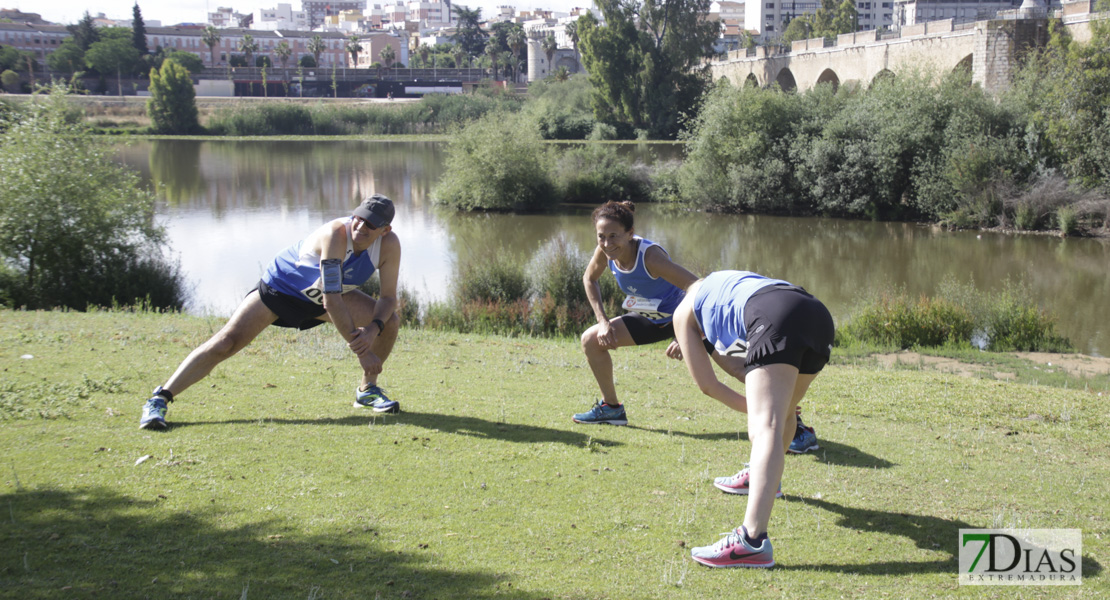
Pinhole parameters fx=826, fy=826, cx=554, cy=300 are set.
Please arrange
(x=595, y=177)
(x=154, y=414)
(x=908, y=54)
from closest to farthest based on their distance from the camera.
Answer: (x=154, y=414), (x=595, y=177), (x=908, y=54)

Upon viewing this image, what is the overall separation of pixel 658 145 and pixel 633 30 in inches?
423

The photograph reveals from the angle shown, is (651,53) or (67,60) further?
(67,60)

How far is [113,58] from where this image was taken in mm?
120500

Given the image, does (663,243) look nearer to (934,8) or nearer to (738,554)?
(738,554)

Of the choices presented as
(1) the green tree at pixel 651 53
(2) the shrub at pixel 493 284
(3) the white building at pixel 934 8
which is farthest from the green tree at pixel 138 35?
(2) the shrub at pixel 493 284

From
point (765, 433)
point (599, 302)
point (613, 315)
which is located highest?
point (599, 302)

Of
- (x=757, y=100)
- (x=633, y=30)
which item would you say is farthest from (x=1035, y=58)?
(x=633, y=30)

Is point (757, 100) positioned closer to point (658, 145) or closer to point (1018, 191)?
point (1018, 191)

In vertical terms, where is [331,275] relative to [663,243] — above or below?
above

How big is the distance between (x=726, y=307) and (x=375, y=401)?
3.28m

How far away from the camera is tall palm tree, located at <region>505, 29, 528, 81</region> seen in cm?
14862

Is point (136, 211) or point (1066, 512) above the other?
point (136, 211)

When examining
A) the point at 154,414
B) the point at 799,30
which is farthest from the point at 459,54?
the point at 154,414

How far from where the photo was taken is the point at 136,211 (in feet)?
61.2
